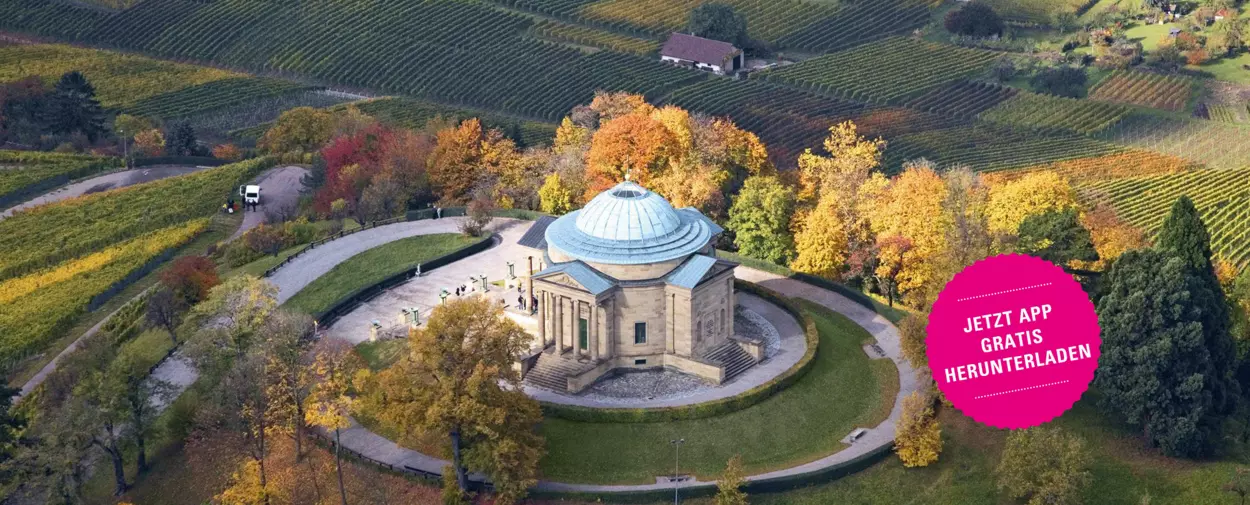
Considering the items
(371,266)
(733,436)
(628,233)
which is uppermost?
(628,233)

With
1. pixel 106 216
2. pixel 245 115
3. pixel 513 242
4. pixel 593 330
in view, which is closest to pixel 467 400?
pixel 593 330

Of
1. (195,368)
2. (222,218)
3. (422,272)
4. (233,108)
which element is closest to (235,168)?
(222,218)

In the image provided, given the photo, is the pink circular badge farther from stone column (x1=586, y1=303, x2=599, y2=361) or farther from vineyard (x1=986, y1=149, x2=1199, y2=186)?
vineyard (x1=986, y1=149, x2=1199, y2=186)

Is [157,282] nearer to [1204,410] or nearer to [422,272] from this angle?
[422,272]

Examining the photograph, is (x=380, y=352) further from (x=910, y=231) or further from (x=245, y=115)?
(x=245, y=115)

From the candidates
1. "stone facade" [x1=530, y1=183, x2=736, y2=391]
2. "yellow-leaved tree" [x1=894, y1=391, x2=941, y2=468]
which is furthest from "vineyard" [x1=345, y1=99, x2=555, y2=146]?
"yellow-leaved tree" [x1=894, y1=391, x2=941, y2=468]
